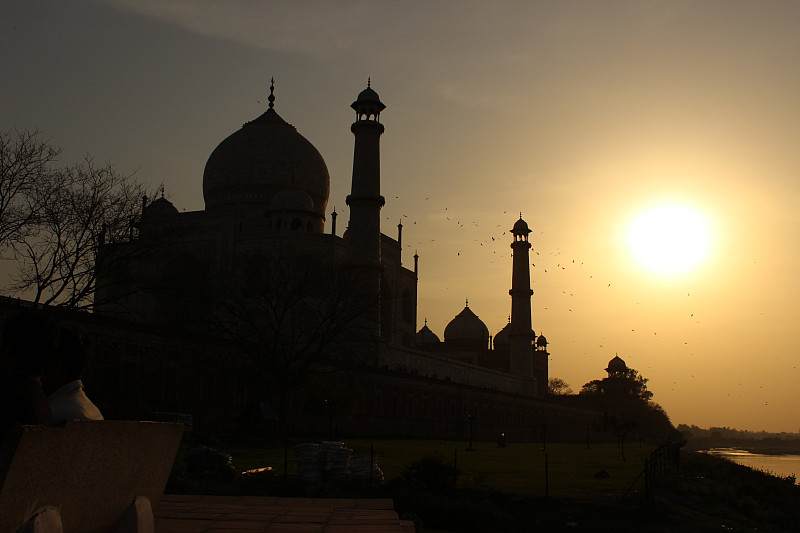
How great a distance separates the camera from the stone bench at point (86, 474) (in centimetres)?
340

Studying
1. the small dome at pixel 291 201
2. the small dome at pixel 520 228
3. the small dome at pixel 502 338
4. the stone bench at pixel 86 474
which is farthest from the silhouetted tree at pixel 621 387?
the stone bench at pixel 86 474

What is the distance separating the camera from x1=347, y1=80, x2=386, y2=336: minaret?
4472 centimetres

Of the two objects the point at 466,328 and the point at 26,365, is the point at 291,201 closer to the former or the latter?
the point at 466,328

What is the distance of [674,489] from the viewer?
2111cm

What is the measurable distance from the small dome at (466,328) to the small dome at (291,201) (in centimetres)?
3948

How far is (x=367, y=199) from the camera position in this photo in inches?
1783

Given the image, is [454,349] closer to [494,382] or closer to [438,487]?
[494,382]

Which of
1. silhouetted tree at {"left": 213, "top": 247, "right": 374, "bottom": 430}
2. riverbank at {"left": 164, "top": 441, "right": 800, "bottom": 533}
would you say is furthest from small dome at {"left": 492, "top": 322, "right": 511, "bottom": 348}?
riverbank at {"left": 164, "top": 441, "right": 800, "bottom": 533}

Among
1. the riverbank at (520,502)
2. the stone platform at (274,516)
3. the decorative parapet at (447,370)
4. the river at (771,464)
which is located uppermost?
the decorative parapet at (447,370)

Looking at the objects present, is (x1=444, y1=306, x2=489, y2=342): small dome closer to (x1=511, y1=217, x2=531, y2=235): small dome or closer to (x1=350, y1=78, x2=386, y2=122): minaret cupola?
(x1=511, y1=217, x2=531, y2=235): small dome

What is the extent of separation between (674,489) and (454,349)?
207ft

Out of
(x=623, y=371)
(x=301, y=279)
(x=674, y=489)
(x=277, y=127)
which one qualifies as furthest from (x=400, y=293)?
(x=623, y=371)

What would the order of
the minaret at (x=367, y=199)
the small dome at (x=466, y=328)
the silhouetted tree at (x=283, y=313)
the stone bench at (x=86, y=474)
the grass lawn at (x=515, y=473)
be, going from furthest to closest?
1. the small dome at (x=466, y=328)
2. the minaret at (x=367, y=199)
3. the silhouetted tree at (x=283, y=313)
4. the grass lawn at (x=515, y=473)
5. the stone bench at (x=86, y=474)

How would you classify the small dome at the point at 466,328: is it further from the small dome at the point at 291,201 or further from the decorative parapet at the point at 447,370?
the small dome at the point at 291,201
